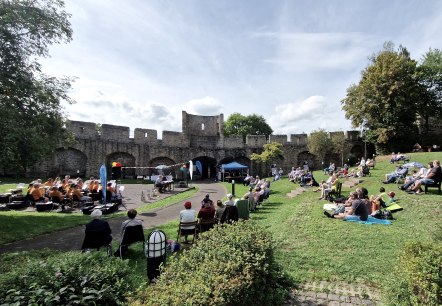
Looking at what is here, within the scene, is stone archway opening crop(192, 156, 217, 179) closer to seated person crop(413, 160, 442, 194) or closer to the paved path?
the paved path

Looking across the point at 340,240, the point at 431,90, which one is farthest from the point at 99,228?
the point at 431,90

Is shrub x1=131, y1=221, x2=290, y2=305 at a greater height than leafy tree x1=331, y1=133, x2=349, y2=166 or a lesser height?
lesser

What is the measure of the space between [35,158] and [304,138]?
29.7 m

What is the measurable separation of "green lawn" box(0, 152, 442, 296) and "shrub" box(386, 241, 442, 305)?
1.28 metres

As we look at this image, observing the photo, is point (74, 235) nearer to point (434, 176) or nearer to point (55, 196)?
point (55, 196)

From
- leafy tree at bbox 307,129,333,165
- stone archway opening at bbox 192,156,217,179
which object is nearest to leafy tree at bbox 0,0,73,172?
stone archway opening at bbox 192,156,217,179

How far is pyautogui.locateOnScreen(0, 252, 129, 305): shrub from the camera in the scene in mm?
2943

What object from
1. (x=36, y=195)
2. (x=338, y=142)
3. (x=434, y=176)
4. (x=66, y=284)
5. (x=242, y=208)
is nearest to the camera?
(x=66, y=284)

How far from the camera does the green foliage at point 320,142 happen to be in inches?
1210

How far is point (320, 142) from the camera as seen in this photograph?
30.7 m

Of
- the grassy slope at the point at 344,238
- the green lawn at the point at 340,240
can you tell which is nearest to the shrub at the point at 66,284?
the green lawn at the point at 340,240

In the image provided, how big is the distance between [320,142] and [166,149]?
17350mm

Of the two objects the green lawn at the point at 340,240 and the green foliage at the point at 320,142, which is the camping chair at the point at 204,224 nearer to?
the green lawn at the point at 340,240

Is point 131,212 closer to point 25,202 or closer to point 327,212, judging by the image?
point 327,212
